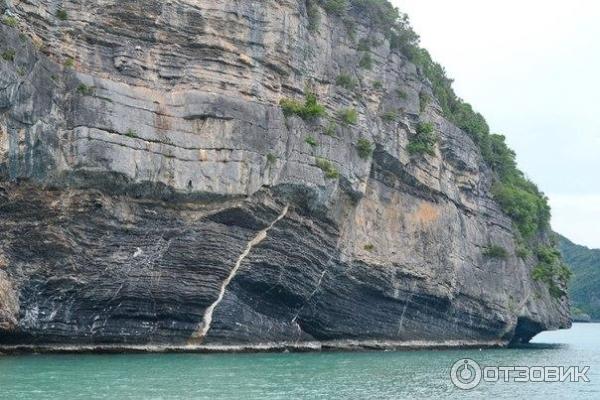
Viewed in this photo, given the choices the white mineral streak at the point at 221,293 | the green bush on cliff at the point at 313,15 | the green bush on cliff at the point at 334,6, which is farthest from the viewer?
the green bush on cliff at the point at 334,6

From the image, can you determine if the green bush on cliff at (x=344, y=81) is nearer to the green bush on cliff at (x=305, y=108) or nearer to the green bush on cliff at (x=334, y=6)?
the green bush on cliff at (x=305, y=108)

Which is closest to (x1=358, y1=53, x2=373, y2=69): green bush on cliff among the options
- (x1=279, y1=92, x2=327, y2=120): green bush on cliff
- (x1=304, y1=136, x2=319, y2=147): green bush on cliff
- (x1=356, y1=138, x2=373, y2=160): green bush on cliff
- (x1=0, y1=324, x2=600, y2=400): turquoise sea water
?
(x1=356, y1=138, x2=373, y2=160): green bush on cliff

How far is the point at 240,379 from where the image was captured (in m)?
23.0

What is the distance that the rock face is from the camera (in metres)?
27.8

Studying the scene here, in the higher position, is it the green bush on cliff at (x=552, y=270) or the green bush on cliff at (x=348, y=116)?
the green bush on cliff at (x=348, y=116)

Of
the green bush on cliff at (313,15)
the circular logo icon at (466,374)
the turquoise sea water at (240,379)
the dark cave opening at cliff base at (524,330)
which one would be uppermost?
the green bush on cliff at (313,15)

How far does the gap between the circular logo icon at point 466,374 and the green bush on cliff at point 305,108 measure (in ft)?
33.6

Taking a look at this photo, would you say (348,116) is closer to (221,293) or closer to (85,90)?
(221,293)

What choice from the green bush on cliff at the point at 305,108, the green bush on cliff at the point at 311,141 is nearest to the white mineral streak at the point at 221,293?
the green bush on cliff at the point at 311,141

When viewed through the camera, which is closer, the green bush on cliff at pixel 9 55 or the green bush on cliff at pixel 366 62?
the green bush on cliff at pixel 9 55

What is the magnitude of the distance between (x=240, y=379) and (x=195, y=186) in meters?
8.56

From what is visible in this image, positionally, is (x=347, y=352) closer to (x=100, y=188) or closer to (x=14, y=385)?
(x=100, y=188)

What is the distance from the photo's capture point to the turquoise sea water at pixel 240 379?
2017 centimetres

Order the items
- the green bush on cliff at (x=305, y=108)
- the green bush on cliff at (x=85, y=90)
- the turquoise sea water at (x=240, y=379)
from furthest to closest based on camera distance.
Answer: the green bush on cliff at (x=305, y=108)
the green bush on cliff at (x=85, y=90)
the turquoise sea water at (x=240, y=379)
